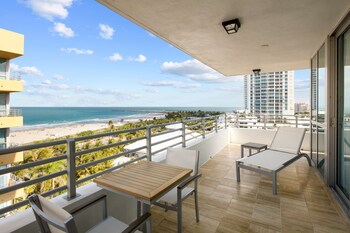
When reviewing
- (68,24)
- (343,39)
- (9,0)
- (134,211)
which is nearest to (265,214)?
(134,211)

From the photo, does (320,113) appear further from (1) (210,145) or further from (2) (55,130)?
(2) (55,130)

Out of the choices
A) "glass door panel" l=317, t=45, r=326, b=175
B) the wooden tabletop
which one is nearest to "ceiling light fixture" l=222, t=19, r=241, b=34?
the wooden tabletop

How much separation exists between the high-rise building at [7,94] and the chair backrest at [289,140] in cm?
1796

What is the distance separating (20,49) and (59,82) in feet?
92.1

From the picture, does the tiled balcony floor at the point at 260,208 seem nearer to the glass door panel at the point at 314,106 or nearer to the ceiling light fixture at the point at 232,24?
the glass door panel at the point at 314,106

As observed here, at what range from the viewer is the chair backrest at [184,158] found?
228cm

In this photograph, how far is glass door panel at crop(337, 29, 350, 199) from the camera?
8.23 feet

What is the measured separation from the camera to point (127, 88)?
44.7 meters

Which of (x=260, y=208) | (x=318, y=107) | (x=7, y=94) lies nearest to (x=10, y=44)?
(x=7, y=94)

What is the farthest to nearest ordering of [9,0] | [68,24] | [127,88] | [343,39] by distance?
[127,88] < [68,24] < [9,0] < [343,39]

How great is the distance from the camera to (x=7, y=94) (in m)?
16.2

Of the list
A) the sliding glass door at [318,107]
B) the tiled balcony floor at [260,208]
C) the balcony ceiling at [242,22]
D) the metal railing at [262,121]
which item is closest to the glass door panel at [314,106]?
the sliding glass door at [318,107]

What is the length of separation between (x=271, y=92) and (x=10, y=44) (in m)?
19.7

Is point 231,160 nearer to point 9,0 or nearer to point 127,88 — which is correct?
point 9,0
